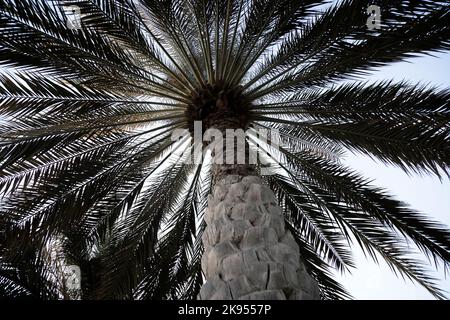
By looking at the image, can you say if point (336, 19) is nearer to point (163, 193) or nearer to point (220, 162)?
point (220, 162)

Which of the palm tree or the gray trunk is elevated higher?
the palm tree

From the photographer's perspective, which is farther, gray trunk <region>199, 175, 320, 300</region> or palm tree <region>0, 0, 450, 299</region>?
palm tree <region>0, 0, 450, 299</region>

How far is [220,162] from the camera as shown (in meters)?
4.98

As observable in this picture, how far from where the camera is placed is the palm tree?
17.6 ft

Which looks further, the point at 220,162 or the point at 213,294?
the point at 220,162

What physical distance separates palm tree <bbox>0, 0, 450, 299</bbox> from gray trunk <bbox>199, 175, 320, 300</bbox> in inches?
2.5

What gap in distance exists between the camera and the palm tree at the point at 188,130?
211 inches

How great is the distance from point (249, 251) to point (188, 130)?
329cm

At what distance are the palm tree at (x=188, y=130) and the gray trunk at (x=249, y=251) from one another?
0.21 feet

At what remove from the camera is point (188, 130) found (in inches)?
254
